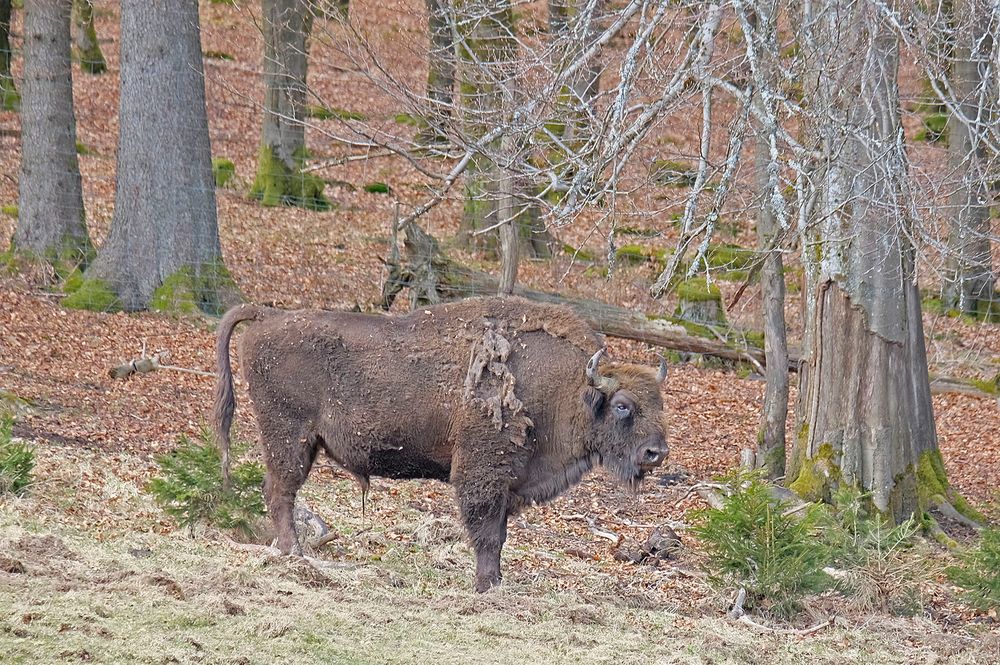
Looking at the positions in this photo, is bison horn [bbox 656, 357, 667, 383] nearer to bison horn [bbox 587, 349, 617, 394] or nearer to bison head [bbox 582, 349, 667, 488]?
bison head [bbox 582, 349, 667, 488]

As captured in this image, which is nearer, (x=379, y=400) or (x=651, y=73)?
(x=379, y=400)

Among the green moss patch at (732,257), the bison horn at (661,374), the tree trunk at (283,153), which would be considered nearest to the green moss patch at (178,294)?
the tree trunk at (283,153)

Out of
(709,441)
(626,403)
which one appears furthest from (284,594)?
(709,441)

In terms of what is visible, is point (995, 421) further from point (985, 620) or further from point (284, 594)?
point (284, 594)

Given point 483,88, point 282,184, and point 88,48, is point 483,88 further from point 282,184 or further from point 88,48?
point 88,48

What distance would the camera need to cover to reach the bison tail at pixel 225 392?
8.58 m

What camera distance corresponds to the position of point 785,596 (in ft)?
26.7

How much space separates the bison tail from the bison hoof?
1.91 m

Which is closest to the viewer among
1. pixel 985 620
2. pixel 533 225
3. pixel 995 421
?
pixel 985 620

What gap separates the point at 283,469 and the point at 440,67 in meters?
8.39

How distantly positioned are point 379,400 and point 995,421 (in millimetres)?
10147

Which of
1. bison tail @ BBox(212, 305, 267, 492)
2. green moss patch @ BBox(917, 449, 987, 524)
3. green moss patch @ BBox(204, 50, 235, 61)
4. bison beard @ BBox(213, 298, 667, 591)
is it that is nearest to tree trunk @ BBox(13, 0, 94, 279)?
bison tail @ BBox(212, 305, 267, 492)

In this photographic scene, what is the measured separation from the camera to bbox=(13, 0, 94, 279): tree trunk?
634 inches

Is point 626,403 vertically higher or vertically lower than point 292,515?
higher
